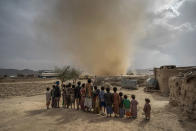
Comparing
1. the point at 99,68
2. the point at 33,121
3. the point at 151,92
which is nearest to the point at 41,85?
the point at 151,92

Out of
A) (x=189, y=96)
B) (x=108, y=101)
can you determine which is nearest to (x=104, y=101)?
(x=108, y=101)

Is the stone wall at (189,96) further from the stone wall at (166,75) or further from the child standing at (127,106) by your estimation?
the stone wall at (166,75)

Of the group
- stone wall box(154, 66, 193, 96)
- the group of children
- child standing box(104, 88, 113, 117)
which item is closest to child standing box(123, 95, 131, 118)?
the group of children

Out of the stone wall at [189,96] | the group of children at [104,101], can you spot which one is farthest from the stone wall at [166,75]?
Result: the group of children at [104,101]

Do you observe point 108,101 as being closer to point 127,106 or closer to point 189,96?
point 127,106

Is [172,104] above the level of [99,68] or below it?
below

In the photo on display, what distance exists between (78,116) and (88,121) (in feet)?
2.12

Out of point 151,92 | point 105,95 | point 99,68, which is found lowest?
point 151,92

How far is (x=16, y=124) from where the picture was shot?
17.9 feet

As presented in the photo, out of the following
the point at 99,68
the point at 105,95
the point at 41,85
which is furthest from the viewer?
the point at 99,68

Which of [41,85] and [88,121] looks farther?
[41,85]

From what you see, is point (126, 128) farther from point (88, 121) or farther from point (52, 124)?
point (52, 124)

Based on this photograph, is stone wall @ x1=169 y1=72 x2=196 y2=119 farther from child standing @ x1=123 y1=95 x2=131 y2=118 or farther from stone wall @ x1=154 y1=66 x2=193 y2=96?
stone wall @ x1=154 y1=66 x2=193 y2=96

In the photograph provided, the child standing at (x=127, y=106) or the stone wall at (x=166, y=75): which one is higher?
the stone wall at (x=166, y=75)
